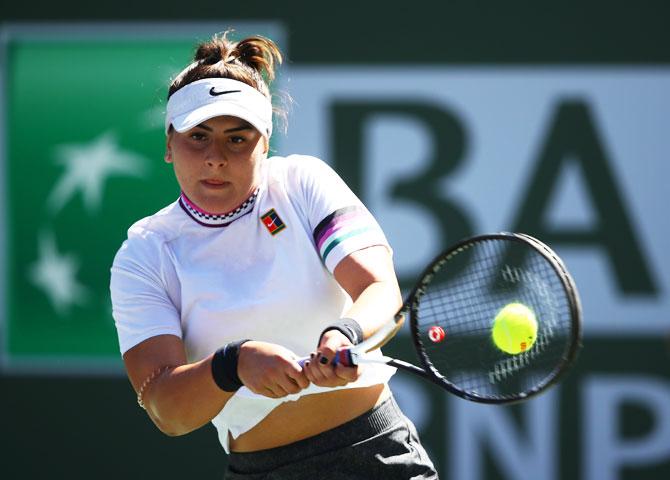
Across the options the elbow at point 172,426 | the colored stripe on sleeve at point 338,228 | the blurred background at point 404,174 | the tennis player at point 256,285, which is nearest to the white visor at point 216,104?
the tennis player at point 256,285

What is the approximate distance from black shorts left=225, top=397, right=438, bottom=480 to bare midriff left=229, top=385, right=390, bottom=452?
14mm

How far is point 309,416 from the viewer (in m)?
2.44

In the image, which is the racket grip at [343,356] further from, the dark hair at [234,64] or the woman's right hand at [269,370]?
the dark hair at [234,64]

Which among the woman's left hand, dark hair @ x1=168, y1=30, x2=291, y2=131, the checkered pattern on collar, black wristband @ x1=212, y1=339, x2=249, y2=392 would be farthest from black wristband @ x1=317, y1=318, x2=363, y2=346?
dark hair @ x1=168, y1=30, x2=291, y2=131

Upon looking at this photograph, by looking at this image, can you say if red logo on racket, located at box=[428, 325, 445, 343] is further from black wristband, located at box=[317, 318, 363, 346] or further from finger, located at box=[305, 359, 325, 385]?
finger, located at box=[305, 359, 325, 385]

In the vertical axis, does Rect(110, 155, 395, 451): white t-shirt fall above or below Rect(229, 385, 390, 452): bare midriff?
above

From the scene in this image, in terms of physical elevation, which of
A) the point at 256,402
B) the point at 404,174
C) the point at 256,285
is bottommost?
the point at 256,402

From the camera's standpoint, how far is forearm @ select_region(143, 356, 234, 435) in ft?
7.36

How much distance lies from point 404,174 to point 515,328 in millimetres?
2604

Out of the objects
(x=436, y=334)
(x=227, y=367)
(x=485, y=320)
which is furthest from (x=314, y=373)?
(x=485, y=320)

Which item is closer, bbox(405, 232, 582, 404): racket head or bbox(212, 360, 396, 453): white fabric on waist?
bbox(405, 232, 582, 404): racket head

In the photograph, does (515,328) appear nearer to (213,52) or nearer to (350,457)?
(350,457)

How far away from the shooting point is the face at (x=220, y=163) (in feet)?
7.98

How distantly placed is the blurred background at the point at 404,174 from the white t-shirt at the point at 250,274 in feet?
7.97
